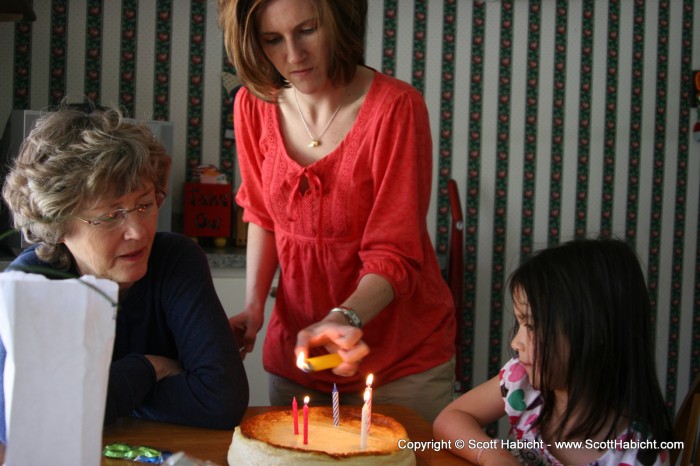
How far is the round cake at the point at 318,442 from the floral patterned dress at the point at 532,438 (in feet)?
0.87

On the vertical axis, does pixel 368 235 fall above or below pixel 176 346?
above

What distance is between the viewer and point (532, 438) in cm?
137

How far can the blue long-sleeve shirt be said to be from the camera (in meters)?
1.33

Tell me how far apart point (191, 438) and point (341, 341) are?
0.95ft

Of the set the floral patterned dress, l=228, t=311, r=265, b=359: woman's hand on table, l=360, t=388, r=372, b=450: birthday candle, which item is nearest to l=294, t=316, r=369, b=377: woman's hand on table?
l=360, t=388, r=372, b=450: birthday candle

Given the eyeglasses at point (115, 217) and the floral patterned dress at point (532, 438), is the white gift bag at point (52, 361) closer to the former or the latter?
the eyeglasses at point (115, 217)

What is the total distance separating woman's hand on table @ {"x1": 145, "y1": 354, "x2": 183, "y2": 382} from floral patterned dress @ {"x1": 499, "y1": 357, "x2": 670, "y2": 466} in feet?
1.95

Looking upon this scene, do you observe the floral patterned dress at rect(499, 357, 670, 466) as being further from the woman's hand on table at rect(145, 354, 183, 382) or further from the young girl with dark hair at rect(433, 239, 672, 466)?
the woman's hand on table at rect(145, 354, 183, 382)

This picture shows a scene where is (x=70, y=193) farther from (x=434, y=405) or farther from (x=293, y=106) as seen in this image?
(x=434, y=405)

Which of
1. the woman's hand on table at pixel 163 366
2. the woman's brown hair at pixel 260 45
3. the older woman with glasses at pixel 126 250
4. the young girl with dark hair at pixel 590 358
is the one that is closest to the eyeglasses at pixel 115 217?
the older woman with glasses at pixel 126 250

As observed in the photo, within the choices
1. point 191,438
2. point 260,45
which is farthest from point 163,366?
point 260,45

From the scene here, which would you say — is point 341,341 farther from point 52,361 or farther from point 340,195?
point 52,361

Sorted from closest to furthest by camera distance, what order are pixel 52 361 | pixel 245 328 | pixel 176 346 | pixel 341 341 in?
1. pixel 52 361
2. pixel 341 341
3. pixel 176 346
4. pixel 245 328

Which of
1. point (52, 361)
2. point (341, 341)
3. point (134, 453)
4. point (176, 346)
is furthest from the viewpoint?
point (176, 346)
